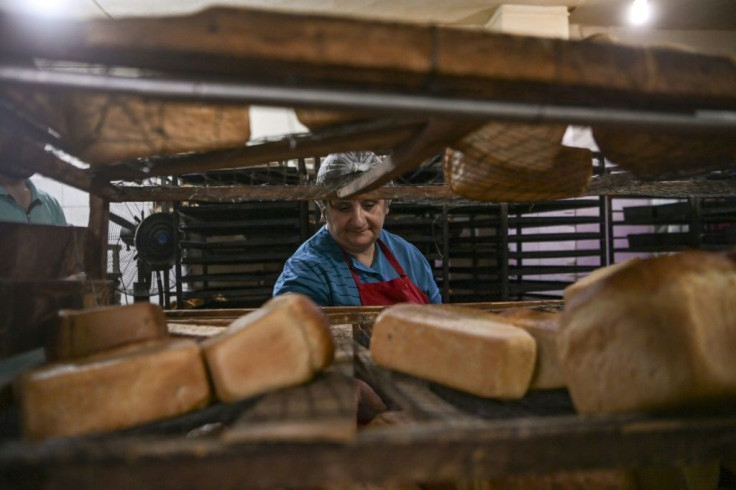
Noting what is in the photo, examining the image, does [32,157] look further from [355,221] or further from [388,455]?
[355,221]

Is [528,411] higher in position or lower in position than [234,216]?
lower

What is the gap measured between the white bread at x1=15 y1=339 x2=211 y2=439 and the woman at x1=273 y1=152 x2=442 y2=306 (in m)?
1.49

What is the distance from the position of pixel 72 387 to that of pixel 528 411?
0.89 m

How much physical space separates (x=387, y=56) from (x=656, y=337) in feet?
2.20

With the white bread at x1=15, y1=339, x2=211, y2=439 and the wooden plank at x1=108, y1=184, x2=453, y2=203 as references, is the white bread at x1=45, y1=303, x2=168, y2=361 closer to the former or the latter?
the white bread at x1=15, y1=339, x2=211, y2=439

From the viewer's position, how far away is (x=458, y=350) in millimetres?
975

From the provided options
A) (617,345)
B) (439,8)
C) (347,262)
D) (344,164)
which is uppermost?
(439,8)

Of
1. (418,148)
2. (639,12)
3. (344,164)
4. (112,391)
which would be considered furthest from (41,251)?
(639,12)

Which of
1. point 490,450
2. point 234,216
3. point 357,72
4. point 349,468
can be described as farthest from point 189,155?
point 234,216

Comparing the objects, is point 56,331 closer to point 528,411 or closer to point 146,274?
point 528,411

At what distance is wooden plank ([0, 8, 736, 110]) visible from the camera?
56 centimetres

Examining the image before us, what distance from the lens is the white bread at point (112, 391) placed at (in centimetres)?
73

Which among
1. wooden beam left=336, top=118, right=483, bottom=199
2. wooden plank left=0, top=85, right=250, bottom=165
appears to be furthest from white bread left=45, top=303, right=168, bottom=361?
wooden beam left=336, top=118, right=483, bottom=199

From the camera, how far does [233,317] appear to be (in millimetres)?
1745
